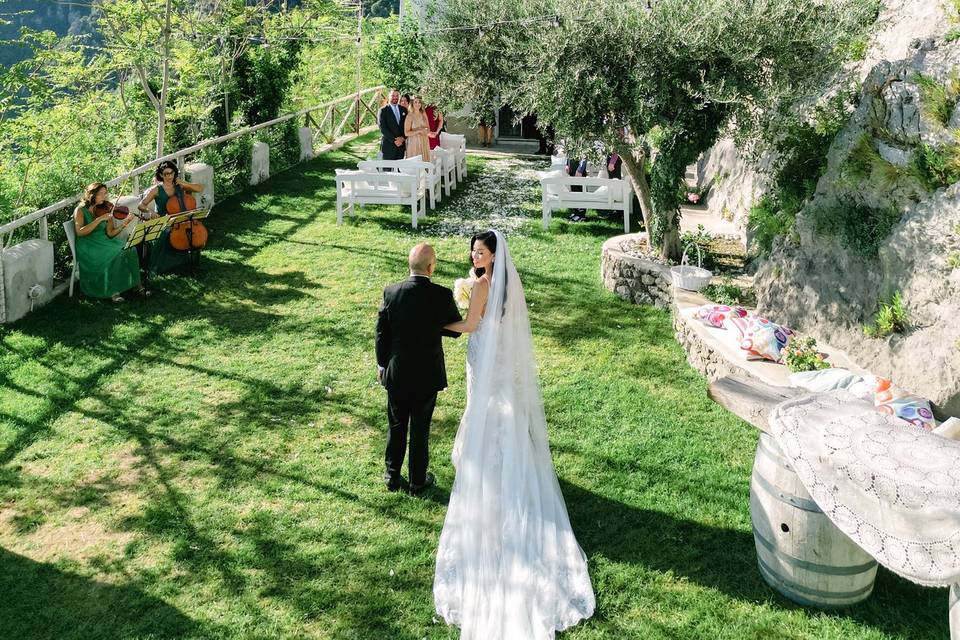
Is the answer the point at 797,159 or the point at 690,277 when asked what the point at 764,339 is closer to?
the point at 690,277

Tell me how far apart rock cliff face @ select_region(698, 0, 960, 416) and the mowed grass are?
1218 millimetres

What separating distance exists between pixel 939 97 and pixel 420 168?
7354 millimetres

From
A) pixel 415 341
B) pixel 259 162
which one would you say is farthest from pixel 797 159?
pixel 259 162

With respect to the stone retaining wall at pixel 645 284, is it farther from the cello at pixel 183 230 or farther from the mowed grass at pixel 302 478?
the cello at pixel 183 230

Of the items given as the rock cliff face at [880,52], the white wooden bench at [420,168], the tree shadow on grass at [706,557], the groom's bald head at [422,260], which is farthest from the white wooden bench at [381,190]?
the tree shadow on grass at [706,557]

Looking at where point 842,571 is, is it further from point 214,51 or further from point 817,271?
point 214,51

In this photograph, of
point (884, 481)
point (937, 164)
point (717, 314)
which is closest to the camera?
point (884, 481)

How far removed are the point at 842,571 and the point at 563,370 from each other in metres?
3.47

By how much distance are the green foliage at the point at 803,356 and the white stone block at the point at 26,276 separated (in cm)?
714

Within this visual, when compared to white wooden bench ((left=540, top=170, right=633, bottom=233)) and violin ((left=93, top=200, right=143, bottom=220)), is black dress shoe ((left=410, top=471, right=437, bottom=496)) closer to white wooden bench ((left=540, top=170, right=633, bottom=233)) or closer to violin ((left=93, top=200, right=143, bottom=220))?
violin ((left=93, top=200, right=143, bottom=220))

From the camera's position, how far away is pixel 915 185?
6555mm

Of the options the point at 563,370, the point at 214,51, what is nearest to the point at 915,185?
the point at 563,370

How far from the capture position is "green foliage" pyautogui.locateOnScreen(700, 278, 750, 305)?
328 inches

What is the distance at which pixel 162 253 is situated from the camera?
9727 millimetres
